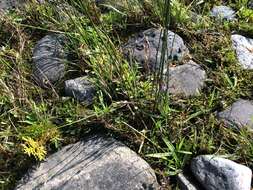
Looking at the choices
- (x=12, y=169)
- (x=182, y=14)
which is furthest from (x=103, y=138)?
(x=182, y=14)

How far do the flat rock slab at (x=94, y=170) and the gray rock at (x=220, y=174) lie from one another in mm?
253

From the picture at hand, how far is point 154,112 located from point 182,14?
0.80 meters

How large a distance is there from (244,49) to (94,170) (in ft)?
4.18

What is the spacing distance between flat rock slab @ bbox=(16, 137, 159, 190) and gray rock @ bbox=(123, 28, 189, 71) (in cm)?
58

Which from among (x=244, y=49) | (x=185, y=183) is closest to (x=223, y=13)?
(x=244, y=49)

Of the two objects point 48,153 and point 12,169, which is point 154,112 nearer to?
point 48,153

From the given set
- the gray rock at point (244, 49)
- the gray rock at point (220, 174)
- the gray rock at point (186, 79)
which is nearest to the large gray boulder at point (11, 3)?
the gray rock at point (186, 79)

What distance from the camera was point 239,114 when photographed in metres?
2.80

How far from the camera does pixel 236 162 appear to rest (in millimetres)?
2658

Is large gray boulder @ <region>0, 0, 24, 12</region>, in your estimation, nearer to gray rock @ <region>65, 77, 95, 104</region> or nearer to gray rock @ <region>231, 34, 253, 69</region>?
gray rock @ <region>65, 77, 95, 104</region>

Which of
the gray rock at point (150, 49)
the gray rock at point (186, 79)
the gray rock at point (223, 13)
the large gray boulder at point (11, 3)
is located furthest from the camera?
the large gray boulder at point (11, 3)

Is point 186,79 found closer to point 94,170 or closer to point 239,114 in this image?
point 239,114

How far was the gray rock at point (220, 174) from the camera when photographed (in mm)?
2518

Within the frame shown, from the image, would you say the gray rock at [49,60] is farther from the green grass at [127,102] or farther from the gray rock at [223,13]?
the gray rock at [223,13]
